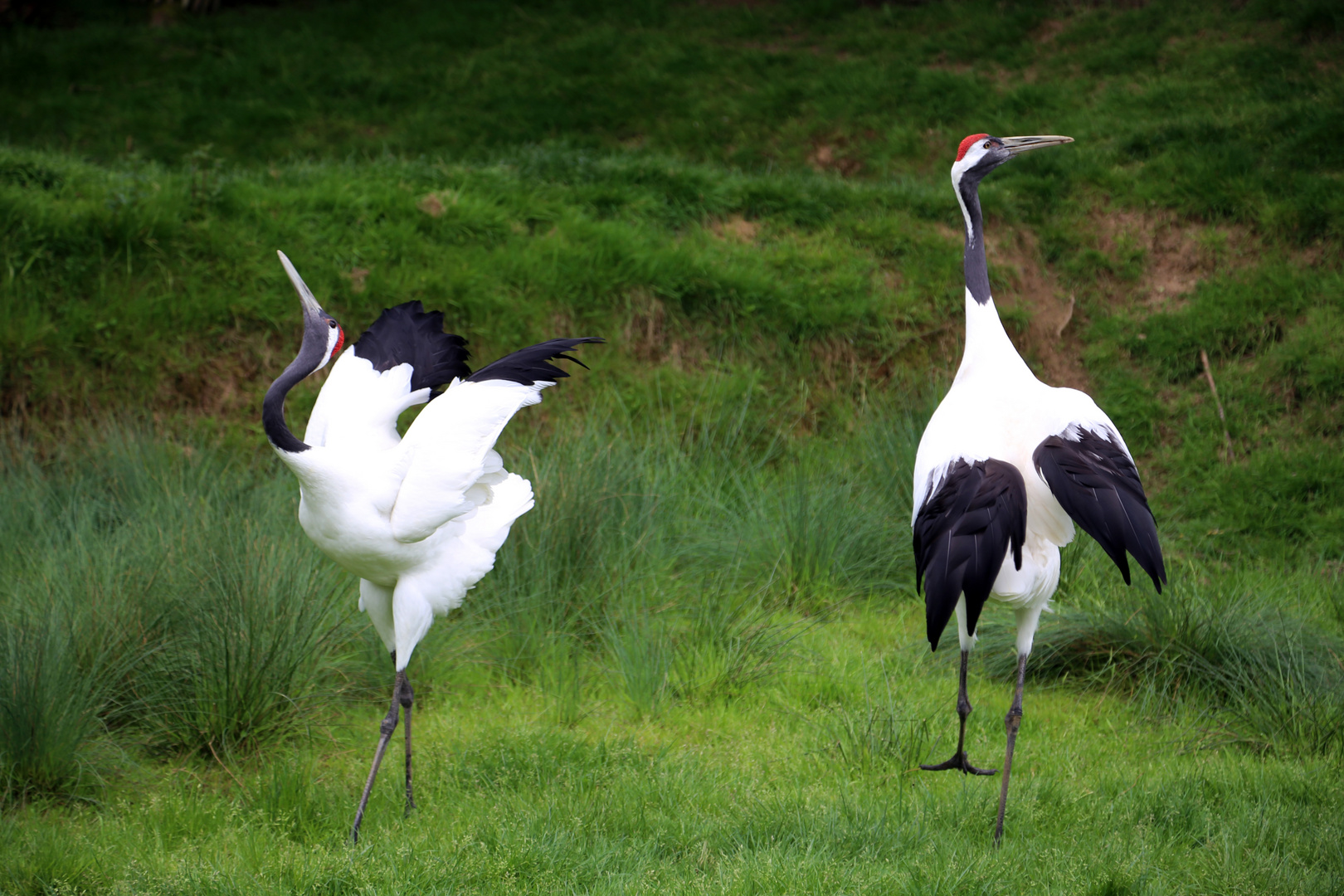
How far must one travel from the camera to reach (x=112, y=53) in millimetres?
11664

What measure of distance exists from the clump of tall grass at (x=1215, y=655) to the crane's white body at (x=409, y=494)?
2659 millimetres

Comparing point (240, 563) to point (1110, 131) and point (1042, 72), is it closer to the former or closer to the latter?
point (1110, 131)

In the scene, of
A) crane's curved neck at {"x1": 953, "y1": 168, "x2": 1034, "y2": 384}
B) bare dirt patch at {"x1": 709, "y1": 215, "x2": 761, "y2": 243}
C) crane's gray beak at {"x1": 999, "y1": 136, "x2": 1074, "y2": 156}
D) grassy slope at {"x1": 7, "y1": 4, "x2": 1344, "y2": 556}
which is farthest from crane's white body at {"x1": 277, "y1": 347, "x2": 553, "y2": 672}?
bare dirt patch at {"x1": 709, "y1": 215, "x2": 761, "y2": 243}

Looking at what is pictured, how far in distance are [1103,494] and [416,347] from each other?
2.86 metres

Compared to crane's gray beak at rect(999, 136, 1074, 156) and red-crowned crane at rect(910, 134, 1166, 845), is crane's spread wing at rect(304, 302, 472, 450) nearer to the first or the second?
red-crowned crane at rect(910, 134, 1166, 845)

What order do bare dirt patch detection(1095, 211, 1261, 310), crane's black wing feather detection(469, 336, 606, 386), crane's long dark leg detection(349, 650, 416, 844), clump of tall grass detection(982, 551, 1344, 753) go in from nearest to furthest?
1. crane's long dark leg detection(349, 650, 416, 844)
2. crane's black wing feather detection(469, 336, 606, 386)
3. clump of tall grass detection(982, 551, 1344, 753)
4. bare dirt patch detection(1095, 211, 1261, 310)

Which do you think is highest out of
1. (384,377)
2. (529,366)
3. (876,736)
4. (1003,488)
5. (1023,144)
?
(1023,144)

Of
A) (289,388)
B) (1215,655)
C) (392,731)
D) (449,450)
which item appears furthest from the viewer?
(1215,655)

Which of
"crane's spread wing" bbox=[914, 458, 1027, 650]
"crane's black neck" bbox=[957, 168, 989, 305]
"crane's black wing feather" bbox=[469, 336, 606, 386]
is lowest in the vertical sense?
"crane's spread wing" bbox=[914, 458, 1027, 650]

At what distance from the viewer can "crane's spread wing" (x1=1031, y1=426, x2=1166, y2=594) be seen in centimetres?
345

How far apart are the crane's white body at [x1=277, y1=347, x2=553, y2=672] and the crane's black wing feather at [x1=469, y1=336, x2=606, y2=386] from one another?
3 cm

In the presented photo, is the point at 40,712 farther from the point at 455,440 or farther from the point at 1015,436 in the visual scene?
the point at 1015,436

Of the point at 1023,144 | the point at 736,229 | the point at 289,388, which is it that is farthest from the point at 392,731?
the point at 736,229

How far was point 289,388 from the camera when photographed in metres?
3.86
